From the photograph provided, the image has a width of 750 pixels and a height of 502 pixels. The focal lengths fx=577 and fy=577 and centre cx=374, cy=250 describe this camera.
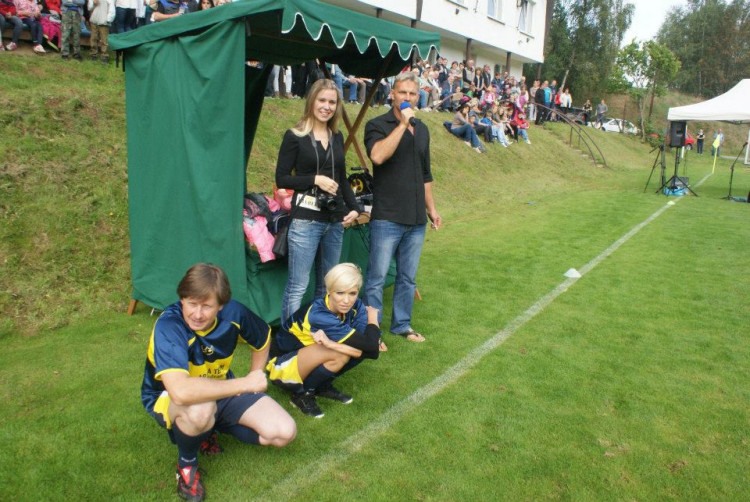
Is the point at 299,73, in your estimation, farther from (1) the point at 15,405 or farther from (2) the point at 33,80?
(1) the point at 15,405

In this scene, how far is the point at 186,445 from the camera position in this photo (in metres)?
2.78

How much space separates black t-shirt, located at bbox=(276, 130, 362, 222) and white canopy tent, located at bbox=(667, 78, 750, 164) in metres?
15.0

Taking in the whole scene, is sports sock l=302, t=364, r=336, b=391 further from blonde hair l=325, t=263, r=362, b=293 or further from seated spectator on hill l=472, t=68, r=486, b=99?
seated spectator on hill l=472, t=68, r=486, b=99

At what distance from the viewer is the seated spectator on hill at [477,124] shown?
59.6ft

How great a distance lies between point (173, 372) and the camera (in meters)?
2.68

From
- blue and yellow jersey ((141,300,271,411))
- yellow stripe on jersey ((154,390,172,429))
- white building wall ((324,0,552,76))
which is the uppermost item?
white building wall ((324,0,552,76))

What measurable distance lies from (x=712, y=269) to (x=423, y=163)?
17.9 feet

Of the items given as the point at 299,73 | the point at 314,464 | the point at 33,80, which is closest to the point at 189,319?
the point at 314,464

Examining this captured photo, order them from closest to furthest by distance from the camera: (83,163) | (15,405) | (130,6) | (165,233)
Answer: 1. (15,405)
2. (165,233)
3. (83,163)
4. (130,6)

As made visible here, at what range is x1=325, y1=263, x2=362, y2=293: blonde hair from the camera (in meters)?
3.52

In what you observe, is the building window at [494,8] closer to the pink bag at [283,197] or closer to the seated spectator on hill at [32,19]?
the seated spectator on hill at [32,19]

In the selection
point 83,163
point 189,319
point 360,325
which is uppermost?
point 83,163

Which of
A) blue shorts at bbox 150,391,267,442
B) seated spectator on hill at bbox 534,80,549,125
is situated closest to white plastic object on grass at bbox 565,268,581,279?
blue shorts at bbox 150,391,267,442

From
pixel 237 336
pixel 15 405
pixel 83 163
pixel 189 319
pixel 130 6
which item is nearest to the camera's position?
pixel 189 319
